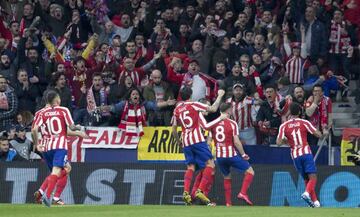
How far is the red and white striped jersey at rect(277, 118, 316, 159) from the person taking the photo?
25.3 meters

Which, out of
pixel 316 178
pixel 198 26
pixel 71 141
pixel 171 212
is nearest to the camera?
pixel 171 212

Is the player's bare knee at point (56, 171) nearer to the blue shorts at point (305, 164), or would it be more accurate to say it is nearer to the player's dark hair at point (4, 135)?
the player's dark hair at point (4, 135)

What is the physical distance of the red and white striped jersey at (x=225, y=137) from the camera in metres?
25.8

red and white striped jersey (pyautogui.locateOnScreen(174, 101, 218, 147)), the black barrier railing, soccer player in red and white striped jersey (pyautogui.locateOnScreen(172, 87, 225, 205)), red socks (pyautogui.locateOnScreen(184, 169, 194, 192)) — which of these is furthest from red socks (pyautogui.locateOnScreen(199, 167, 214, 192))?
the black barrier railing

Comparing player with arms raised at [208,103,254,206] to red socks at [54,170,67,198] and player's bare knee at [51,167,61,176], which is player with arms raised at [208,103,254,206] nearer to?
red socks at [54,170,67,198]

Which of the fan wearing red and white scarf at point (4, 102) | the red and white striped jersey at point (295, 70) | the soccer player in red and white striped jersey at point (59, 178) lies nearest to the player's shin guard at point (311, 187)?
the soccer player in red and white striped jersey at point (59, 178)

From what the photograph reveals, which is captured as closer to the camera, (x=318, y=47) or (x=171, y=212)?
(x=171, y=212)

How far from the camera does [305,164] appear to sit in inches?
990

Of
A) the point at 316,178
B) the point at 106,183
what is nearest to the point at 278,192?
the point at 316,178

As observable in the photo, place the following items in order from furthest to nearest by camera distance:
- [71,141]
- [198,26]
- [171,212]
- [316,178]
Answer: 1. [198,26]
2. [71,141]
3. [316,178]
4. [171,212]

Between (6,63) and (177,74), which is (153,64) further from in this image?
(6,63)

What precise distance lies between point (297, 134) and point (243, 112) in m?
3.28

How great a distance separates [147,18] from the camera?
107ft

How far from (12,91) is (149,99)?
2958 mm
